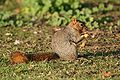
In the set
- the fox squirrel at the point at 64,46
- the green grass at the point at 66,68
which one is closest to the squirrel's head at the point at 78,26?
the fox squirrel at the point at 64,46

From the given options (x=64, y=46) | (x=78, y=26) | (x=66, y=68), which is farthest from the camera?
(x=78, y=26)

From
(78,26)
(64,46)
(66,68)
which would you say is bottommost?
(66,68)

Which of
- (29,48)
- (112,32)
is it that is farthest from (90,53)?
(112,32)

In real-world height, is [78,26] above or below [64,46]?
above

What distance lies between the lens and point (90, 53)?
780cm

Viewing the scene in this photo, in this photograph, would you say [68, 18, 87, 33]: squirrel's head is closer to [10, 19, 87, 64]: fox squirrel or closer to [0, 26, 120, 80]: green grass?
[10, 19, 87, 64]: fox squirrel

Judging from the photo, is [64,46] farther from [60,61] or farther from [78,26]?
[78,26]

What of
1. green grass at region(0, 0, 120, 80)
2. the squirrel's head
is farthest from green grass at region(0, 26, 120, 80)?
the squirrel's head

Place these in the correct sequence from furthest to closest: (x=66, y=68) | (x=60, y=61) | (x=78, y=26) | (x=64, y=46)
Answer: (x=78, y=26) → (x=60, y=61) → (x=64, y=46) → (x=66, y=68)

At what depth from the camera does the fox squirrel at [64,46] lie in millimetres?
6918

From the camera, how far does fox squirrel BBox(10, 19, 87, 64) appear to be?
692 cm

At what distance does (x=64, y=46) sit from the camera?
6.95 meters

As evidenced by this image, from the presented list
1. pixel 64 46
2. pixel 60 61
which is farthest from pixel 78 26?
pixel 60 61

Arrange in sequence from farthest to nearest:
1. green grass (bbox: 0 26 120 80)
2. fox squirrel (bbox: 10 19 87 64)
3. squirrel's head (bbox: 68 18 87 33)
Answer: squirrel's head (bbox: 68 18 87 33) < fox squirrel (bbox: 10 19 87 64) < green grass (bbox: 0 26 120 80)
